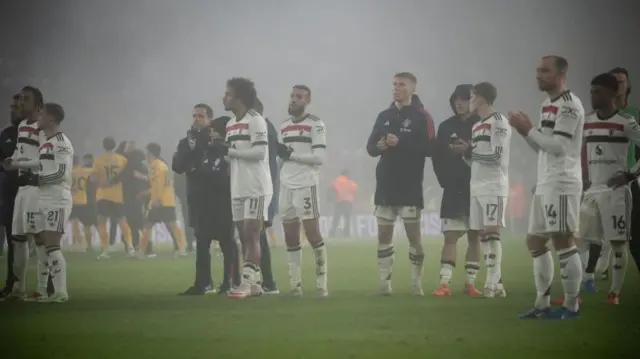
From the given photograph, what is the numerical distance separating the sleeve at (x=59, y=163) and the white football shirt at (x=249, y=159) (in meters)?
1.28

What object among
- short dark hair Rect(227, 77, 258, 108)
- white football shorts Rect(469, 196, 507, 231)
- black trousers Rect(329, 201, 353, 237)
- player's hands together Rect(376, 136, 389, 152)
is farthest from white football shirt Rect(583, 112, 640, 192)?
black trousers Rect(329, 201, 353, 237)

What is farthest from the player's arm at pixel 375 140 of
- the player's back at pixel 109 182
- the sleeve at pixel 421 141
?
the player's back at pixel 109 182

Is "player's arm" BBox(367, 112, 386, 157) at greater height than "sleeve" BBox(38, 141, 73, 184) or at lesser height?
greater

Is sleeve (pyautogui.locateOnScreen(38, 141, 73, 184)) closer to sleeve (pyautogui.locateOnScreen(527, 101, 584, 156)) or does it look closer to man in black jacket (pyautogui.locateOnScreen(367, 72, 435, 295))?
man in black jacket (pyautogui.locateOnScreen(367, 72, 435, 295))

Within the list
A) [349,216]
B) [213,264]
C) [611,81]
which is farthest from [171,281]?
[349,216]

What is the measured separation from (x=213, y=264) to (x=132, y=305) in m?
4.74

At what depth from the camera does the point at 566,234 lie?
5.85 metres

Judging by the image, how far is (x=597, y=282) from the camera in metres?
8.81

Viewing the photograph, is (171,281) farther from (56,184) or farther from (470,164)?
(470,164)

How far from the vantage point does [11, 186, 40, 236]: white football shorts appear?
24.2 feet

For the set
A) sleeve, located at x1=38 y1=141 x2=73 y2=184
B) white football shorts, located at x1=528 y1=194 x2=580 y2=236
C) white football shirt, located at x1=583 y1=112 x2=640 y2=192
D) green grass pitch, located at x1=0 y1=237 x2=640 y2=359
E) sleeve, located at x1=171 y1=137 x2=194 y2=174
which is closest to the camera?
green grass pitch, located at x1=0 y1=237 x2=640 y2=359

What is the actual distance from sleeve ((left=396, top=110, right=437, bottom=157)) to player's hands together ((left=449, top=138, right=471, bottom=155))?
0.22 meters

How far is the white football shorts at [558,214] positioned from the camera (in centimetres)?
580

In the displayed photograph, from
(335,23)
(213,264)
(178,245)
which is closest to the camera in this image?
(213,264)
